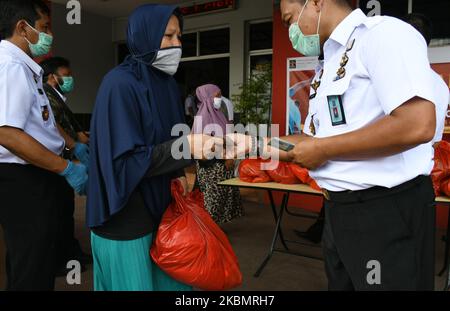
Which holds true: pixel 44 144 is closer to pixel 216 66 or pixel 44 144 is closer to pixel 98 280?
pixel 98 280

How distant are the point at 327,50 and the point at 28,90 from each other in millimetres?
1307

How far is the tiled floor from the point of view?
9.50 ft

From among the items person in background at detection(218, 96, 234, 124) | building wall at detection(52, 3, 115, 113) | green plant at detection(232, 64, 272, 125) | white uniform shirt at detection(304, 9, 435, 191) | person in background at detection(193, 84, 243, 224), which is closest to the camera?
white uniform shirt at detection(304, 9, 435, 191)

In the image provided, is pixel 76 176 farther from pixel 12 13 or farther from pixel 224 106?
pixel 224 106

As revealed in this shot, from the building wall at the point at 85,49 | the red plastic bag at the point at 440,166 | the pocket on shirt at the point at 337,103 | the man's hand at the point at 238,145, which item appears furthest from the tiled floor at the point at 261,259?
the building wall at the point at 85,49

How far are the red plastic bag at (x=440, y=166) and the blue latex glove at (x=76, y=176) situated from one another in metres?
2.29

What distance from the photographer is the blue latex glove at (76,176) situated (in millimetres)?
1784

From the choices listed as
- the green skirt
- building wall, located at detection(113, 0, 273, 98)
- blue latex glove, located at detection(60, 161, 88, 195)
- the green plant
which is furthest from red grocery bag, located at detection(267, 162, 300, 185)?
building wall, located at detection(113, 0, 273, 98)

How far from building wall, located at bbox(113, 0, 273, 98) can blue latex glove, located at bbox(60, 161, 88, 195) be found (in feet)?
18.7

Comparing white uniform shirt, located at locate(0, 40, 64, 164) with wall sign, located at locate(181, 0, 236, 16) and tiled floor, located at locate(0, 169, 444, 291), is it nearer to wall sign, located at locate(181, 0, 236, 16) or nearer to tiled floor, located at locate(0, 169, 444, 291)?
tiled floor, located at locate(0, 169, 444, 291)

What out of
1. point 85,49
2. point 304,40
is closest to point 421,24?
point 304,40

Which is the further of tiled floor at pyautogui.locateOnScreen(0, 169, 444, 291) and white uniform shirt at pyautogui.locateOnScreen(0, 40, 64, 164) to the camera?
tiled floor at pyautogui.locateOnScreen(0, 169, 444, 291)

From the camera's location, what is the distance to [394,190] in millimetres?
1039

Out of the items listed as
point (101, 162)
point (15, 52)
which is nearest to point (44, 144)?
point (15, 52)
